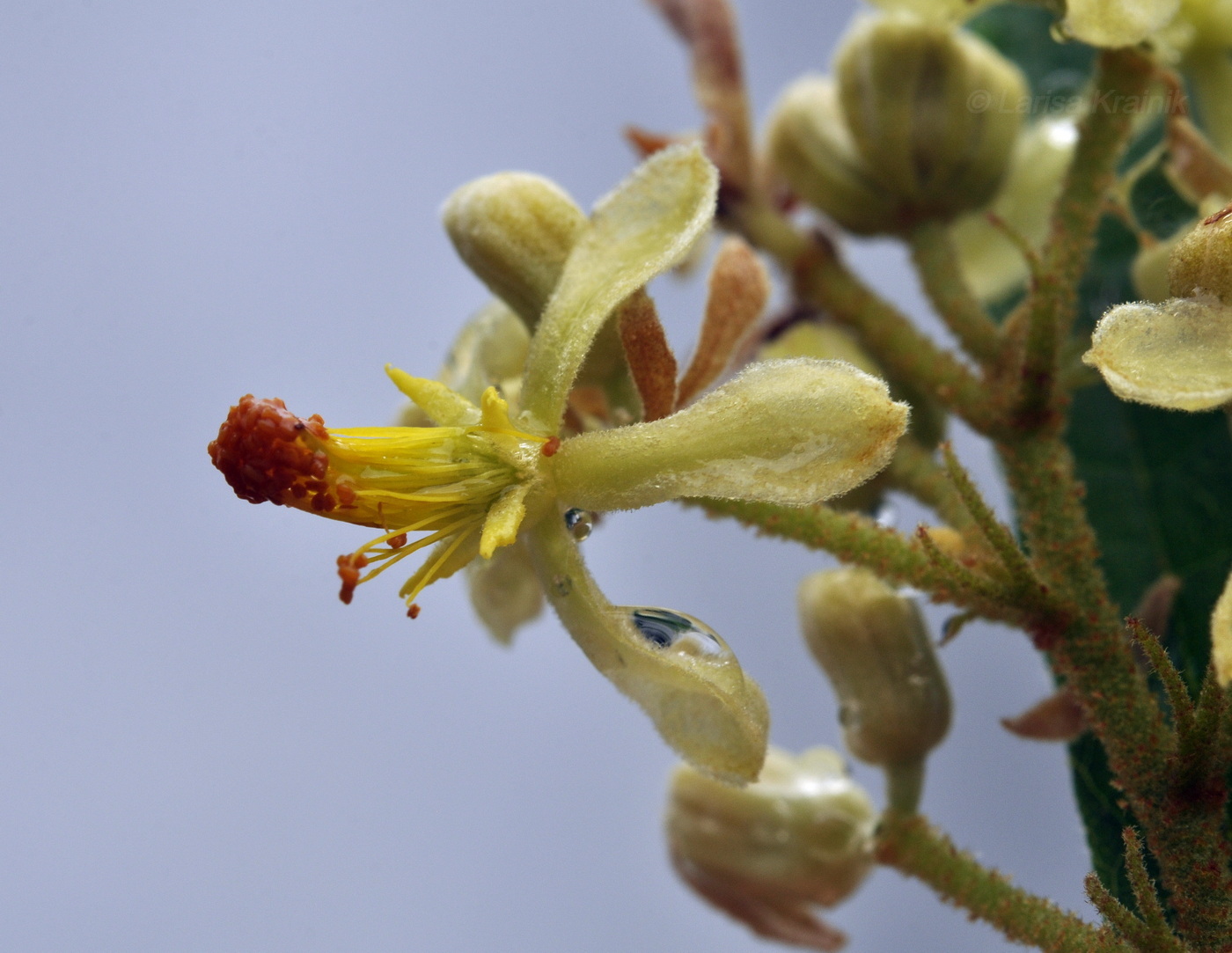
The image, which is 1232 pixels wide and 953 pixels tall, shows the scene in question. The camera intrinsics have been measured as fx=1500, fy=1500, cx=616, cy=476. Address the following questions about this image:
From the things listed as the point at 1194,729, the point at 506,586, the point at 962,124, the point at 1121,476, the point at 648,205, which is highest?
the point at 648,205

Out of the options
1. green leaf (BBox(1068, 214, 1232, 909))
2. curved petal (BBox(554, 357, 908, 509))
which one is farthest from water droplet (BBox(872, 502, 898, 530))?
curved petal (BBox(554, 357, 908, 509))

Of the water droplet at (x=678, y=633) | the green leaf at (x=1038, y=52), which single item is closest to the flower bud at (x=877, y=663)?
the water droplet at (x=678, y=633)

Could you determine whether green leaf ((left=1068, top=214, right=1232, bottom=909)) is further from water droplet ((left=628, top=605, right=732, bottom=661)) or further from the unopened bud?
water droplet ((left=628, top=605, right=732, bottom=661))

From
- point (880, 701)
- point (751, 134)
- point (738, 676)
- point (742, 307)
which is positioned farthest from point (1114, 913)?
point (751, 134)

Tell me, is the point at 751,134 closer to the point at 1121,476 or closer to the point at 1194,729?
the point at 1121,476

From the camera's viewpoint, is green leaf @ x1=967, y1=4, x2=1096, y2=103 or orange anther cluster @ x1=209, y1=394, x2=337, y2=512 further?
green leaf @ x1=967, y1=4, x2=1096, y2=103

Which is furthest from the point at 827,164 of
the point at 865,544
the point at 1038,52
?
the point at 865,544

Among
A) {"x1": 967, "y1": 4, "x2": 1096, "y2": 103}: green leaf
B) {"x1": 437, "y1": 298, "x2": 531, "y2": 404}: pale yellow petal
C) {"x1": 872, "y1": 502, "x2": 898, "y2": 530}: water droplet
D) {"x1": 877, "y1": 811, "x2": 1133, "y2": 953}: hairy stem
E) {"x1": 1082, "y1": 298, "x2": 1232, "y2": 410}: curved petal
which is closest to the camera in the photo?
{"x1": 1082, "y1": 298, "x2": 1232, "y2": 410}: curved petal
